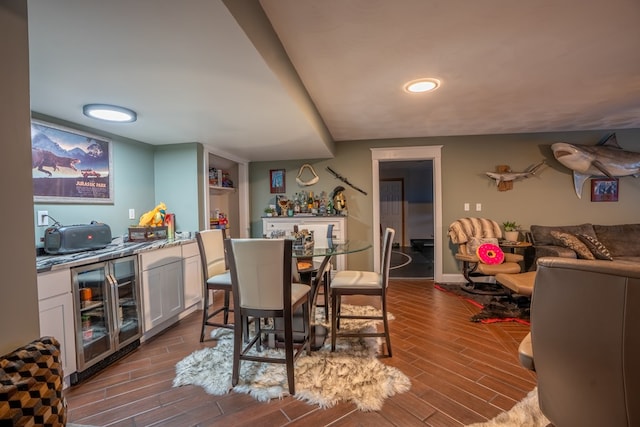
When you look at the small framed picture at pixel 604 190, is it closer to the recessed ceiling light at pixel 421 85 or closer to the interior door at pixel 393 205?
the recessed ceiling light at pixel 421 85

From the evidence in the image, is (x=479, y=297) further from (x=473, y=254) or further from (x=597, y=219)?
(x=597, y=219)

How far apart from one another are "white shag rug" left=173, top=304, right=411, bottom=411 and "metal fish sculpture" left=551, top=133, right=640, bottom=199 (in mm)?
3660

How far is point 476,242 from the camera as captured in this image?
370 centimetres

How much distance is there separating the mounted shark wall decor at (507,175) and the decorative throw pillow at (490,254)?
3.55ft

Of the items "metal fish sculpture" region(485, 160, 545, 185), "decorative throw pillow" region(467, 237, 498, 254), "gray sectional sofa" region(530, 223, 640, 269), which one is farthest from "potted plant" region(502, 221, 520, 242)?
"metal fish sculpture" region(485, 160, 545, 185)

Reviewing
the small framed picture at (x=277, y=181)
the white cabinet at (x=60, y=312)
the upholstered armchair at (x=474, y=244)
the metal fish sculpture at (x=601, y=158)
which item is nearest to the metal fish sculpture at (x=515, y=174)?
the metal fish sculpture at (x=601, y=158)

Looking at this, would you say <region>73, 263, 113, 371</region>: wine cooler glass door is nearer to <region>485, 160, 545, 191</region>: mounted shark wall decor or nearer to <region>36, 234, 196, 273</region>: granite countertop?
<region>36, 234, 196, 273</region>: granite countertop

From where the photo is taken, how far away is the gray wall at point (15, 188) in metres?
0.93

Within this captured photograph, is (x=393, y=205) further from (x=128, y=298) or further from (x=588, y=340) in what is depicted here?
(x=588, y=340)

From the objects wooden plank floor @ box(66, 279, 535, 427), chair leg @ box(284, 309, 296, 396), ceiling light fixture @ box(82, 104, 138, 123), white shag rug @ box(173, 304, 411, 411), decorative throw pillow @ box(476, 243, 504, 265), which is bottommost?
wooden plank floor @ box(66, 279, 535, 427)

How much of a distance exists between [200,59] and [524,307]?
370cm

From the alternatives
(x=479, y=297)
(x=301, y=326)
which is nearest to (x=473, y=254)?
(x=479, y=297)

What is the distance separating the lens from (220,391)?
5.74 ft

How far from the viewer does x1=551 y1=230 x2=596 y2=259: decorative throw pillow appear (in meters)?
3.28
